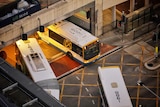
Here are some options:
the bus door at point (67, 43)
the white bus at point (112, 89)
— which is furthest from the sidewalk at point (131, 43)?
the white bus at point (112, 89)

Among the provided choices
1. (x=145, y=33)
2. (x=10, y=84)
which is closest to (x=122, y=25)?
(x=145, y=33)

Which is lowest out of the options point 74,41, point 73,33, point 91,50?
point 91,50

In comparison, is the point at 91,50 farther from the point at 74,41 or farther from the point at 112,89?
the point at 112,89

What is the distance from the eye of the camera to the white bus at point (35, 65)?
4784 cm

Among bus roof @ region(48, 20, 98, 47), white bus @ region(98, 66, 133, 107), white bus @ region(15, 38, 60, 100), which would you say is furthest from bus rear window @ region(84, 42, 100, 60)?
white bus @ region(98, 66, 133, 107)

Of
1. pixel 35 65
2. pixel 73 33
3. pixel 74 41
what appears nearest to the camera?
pixel 35 65

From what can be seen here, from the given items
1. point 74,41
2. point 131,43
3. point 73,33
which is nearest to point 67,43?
point 73,33

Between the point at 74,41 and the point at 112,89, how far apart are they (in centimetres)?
959

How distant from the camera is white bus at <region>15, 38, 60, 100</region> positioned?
157 ft

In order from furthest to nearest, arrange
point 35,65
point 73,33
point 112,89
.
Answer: point 73,33
point 35,65
point 112,89

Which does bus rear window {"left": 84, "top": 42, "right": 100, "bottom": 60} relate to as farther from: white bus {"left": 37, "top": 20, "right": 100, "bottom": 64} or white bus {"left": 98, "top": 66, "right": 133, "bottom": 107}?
white bus {"left": 98, "top": 66, "right": 133, "bottom": 107}

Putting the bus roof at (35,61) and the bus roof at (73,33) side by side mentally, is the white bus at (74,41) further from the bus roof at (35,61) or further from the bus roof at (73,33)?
the bus roof at (35,61)

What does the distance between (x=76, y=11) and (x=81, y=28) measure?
8.93 ft

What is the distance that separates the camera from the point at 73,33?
5453 cm
